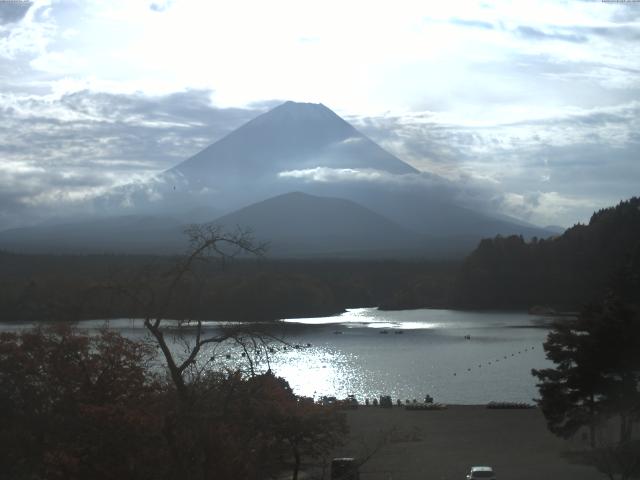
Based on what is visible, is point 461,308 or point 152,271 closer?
point 152,271

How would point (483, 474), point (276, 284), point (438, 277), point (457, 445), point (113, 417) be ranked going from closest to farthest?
point (113, 417)
point (483, 474)
point (457, 445)
point (276, 284)
point (438, 277)

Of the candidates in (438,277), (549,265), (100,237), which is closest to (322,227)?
(100,237)

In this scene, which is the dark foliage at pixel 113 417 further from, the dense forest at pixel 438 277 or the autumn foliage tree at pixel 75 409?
the dense forest at pixel 438 277

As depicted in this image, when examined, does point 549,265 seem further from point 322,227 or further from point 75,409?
point 322,227

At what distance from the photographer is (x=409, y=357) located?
33.9 meters

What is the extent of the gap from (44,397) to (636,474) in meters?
8.07

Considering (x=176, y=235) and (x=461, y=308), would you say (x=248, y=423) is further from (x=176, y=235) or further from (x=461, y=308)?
(x=176, y=235)

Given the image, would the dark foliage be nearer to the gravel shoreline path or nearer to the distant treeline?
the gravel shoreline path

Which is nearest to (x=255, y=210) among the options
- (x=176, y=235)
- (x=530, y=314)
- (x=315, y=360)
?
(x=176, y=235)

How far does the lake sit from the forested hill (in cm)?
646

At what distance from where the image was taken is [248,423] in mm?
5992

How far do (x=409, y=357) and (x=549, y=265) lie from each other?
104ft

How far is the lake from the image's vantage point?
81.3 ft

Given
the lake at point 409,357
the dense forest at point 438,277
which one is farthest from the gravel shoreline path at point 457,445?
the dense forest at point 438,277
